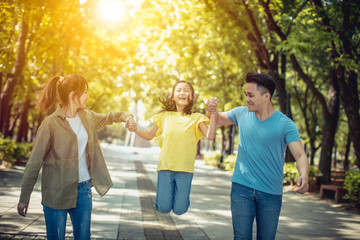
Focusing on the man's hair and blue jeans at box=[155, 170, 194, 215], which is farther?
blue jeans at box=[155, 170, 194, 215]

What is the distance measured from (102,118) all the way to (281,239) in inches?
166

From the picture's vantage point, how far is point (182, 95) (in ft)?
13.8

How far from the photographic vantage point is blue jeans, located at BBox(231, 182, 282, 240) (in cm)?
331

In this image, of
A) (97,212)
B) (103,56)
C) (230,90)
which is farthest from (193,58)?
(97,212)

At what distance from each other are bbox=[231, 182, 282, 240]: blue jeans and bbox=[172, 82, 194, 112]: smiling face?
4.29 ft

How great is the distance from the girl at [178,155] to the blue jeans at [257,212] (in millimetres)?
841

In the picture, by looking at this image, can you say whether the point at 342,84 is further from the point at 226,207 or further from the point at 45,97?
the point at 45,97

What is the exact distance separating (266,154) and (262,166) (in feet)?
0.38

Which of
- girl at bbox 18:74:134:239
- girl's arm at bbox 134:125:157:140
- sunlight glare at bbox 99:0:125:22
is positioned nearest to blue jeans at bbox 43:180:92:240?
girl at bbox 18:74:134:239

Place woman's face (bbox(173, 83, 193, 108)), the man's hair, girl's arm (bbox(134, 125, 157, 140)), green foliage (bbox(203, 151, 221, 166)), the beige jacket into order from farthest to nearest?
green foliage (bbox(203, 151, 221, 166)) < girl's arm (bbox(134, 125, 157, 140)) < woman's face (bbox(173, 83, 193, 108)) < the man's hair < the beige jacket

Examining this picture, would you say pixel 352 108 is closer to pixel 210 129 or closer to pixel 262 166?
pixel 210 129

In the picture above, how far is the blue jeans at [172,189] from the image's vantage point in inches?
159

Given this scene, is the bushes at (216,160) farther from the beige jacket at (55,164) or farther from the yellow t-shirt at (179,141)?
the beige jacket at (55,164)

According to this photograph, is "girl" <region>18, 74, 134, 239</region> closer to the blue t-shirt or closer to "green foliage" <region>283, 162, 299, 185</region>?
the blue t-shirt
